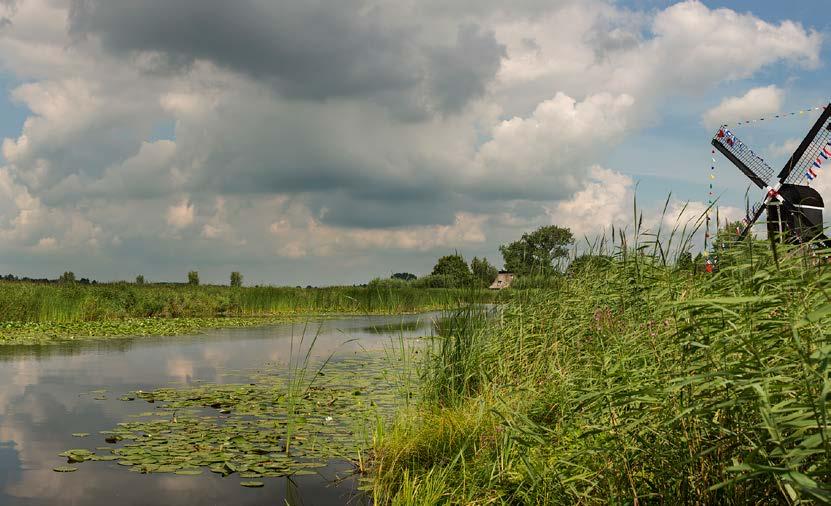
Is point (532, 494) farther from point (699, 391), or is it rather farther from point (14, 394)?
point (14, 394)

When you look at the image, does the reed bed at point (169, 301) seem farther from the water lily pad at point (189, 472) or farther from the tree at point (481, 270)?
the water lily pad at point (189, 472)

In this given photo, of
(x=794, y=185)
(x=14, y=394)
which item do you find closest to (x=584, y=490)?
(x=14, y=394)

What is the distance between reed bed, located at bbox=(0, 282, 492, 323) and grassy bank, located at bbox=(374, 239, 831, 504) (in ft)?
24.2

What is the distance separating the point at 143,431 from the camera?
622 cm

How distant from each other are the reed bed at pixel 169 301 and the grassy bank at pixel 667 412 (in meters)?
7.39

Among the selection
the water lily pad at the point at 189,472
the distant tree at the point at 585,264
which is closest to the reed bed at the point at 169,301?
the distant tree at the point at 585,264

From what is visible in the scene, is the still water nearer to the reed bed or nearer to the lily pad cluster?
the lily pad cluster

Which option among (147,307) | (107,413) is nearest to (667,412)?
(107,413)

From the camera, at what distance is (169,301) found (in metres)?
23.8

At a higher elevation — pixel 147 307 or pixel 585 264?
pixel 585 264

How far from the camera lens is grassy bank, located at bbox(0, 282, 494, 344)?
16528 millimetres

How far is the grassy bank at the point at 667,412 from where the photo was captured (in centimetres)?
245

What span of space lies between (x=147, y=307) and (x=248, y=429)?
18609 millimetres

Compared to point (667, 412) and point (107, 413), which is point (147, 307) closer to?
point (107, 413)
